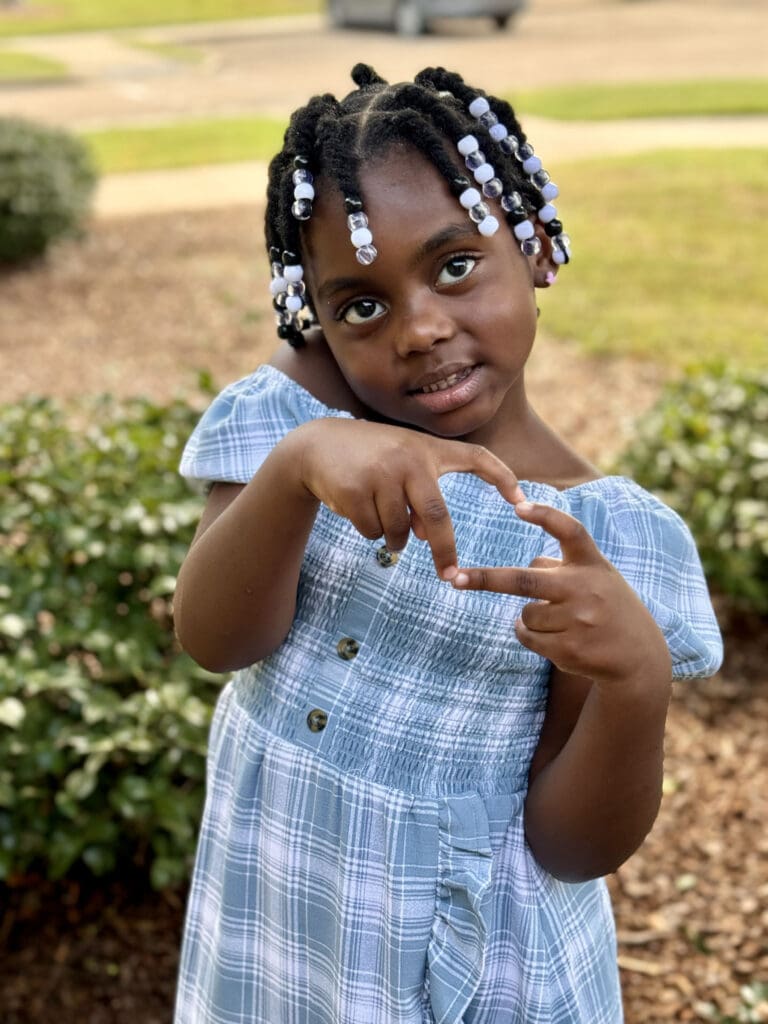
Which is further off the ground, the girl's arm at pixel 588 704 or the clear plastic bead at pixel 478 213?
the clear plastic bead at pixel 478 213

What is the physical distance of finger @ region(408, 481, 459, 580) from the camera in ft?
4.44

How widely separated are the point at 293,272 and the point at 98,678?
1702 millimetres

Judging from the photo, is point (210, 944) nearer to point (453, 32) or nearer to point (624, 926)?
point (624, 926)

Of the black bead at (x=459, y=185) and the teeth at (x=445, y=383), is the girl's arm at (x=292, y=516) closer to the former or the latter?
the teeth at (x=445, y=383)

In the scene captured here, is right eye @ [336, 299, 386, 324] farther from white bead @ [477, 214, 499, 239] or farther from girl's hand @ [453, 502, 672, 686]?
girl's hand @ [453, 502, 672, 686]

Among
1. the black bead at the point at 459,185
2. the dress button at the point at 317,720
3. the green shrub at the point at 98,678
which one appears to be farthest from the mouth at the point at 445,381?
the green shrub at the point at 98,678

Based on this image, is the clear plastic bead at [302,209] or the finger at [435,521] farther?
the clear plastic bead at [302,209]

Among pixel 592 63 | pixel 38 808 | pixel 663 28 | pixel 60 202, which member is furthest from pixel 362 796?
pixel 663 28

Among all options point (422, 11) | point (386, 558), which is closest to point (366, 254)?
point (386, 558)

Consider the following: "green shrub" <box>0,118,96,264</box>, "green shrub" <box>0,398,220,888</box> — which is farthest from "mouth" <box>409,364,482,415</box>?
"green shrub" <box>0,118,96,264</box>

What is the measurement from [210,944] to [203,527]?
63 cm

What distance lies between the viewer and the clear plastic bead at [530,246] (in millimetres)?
1653

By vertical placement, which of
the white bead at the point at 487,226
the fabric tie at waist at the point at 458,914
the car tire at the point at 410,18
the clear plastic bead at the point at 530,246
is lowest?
the car tire at the point at 410,18

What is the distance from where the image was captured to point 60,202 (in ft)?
31.3
